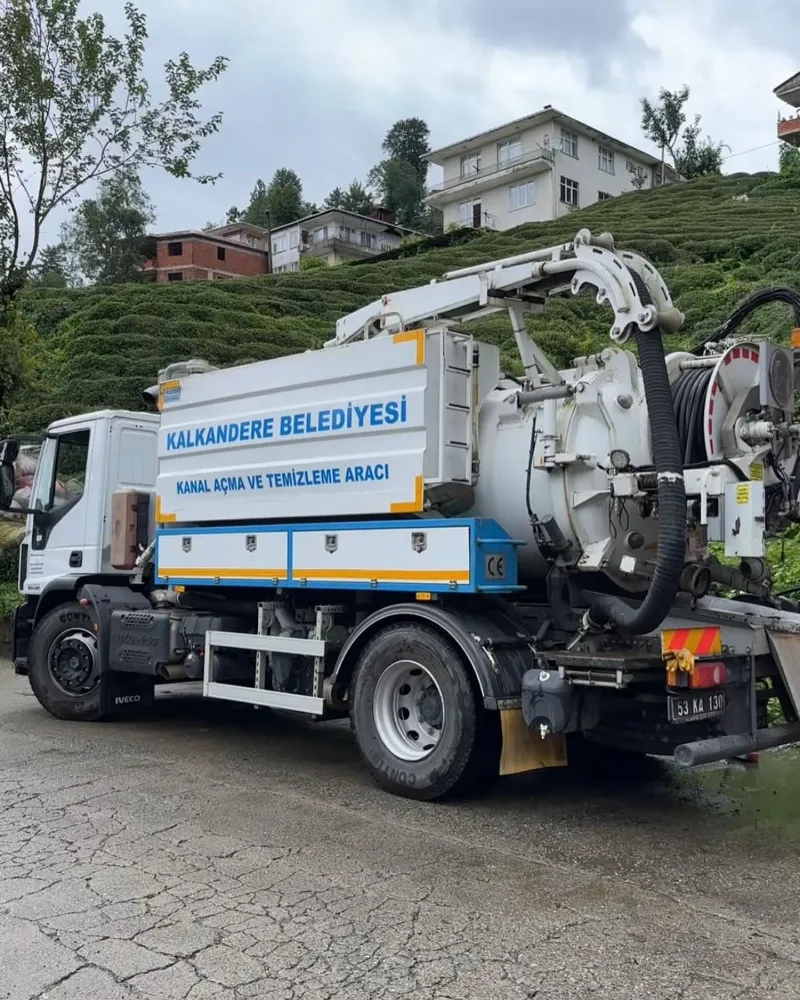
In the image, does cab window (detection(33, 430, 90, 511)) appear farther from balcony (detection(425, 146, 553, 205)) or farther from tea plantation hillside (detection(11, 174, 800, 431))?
balcony (detection(425, 146, 553, 205))

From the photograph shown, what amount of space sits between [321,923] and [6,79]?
1572 cm

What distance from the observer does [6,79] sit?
16047 millimetres

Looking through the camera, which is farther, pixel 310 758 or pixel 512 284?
pixel 310 758

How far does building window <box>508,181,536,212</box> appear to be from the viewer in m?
69.2

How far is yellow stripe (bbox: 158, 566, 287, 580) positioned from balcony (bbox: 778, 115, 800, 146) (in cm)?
5856

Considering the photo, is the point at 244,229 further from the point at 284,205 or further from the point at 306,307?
the point at 306,307

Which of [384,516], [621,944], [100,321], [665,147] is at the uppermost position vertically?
[665,147]

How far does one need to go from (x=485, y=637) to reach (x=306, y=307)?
98.6 ft

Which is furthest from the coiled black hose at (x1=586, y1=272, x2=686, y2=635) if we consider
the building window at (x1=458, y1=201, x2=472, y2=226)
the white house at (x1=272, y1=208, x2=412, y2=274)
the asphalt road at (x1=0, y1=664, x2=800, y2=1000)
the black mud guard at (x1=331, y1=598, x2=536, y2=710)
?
the white house at (x1=272, y1=208, x2=412, y2=274)

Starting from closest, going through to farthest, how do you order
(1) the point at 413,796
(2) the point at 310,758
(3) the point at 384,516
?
(1) the point at 413,796
(3) the point at 384,516
(2) the point at 310,758

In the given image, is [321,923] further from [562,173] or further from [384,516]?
[562,173]

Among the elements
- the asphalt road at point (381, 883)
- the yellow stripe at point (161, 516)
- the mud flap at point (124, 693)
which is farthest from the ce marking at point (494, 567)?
the mud flap at point (124, 693)

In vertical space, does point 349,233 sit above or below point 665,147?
below

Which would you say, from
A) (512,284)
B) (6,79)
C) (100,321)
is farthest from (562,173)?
(512,284)
